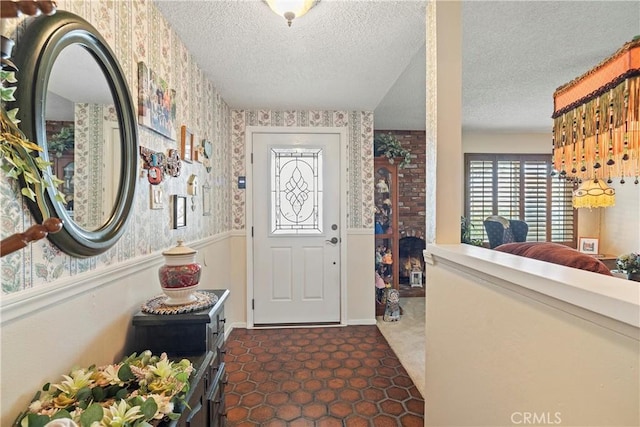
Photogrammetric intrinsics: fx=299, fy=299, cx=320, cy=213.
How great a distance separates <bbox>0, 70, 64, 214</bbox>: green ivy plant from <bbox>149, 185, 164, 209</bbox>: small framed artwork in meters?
0.68

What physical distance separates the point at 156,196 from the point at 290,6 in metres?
1.17

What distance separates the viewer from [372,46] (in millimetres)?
1990

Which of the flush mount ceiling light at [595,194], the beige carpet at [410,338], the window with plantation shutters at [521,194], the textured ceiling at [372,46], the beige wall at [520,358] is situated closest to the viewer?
the beige wall at [520,358]

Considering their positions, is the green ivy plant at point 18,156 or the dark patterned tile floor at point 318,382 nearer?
the green ivy plant at point 18,156

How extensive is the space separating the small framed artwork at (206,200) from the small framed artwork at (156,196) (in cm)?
75

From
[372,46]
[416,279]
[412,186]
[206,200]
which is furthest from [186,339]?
[412,186]

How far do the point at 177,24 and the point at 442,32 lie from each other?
1.47 meters

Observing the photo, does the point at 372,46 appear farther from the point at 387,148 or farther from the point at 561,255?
the point at 387,148

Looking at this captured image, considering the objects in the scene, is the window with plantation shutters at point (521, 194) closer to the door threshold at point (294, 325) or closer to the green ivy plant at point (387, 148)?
the green ivy plant at point (387, 148)

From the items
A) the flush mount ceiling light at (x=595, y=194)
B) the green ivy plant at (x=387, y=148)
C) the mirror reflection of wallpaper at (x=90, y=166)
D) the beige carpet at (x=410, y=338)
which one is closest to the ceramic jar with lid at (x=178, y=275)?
the mirror reflection of wallpaper at (x=90, y=166)

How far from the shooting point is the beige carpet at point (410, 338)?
234cm

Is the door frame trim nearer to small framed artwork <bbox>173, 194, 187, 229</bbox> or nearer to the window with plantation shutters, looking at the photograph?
small framed artwork <bbox>173, 194, 187, 229</bbox>

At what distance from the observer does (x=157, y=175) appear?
155cm

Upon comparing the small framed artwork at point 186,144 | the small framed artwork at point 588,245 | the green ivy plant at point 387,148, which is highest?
the green ivy plant at point 387,148
